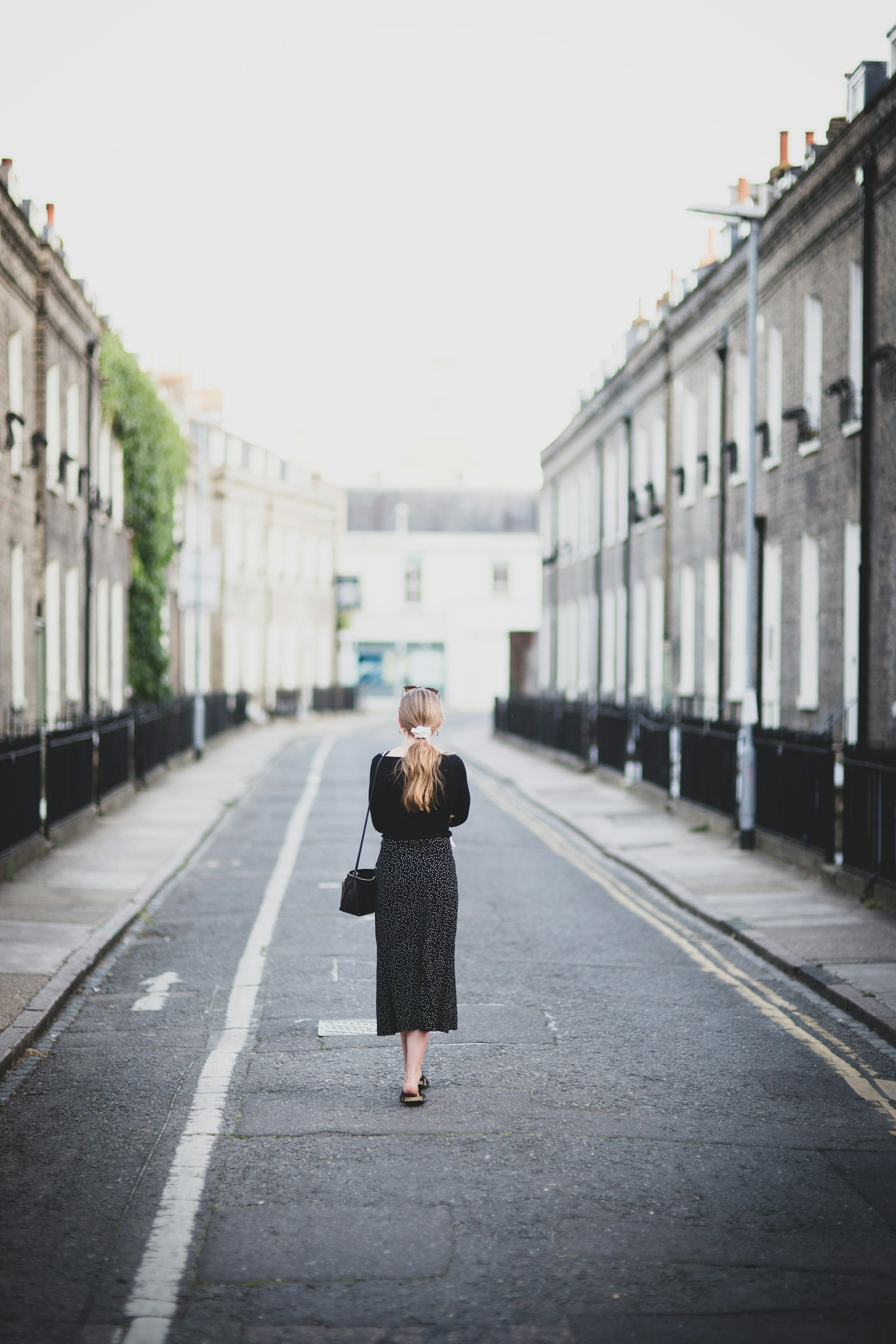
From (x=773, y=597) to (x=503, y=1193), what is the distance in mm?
17622

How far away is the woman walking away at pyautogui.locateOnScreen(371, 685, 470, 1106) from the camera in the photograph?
21.3 feet

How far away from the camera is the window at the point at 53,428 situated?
80.3 feet

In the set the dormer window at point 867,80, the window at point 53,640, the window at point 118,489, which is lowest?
the window at point 53,640

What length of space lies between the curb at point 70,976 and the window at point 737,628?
1172cm

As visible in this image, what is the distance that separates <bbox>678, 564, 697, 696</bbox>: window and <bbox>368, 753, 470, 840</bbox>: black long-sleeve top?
68.3 ft

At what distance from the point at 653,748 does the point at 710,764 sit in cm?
425

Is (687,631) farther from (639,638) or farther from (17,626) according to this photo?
(17,626)

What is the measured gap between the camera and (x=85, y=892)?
42.5ft

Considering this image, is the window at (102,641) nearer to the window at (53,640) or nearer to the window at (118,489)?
the window at (118,489)

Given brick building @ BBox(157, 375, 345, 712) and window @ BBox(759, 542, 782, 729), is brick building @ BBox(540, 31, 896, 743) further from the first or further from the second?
brick building @ BBox(157, 375, 345, 712)

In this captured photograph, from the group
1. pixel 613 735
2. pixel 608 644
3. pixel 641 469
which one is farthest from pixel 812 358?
pixel 608 644

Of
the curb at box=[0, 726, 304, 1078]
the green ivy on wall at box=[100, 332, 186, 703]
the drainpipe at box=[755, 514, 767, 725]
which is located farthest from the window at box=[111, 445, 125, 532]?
the curb at box=[0, 726, 304, 1078]

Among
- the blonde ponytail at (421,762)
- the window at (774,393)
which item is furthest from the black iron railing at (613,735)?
the blonde ponytail at (421,762)

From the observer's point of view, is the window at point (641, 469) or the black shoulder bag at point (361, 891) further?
the window at point (641, 469)
